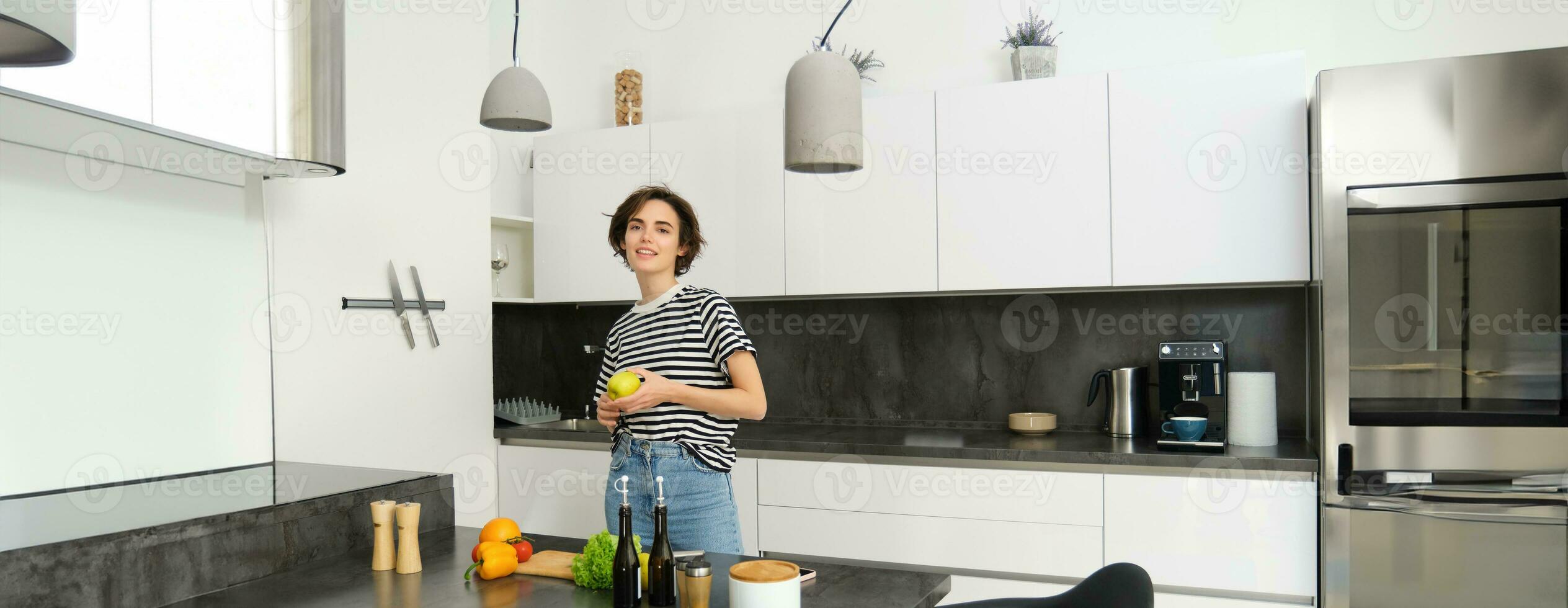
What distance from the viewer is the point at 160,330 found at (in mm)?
2328

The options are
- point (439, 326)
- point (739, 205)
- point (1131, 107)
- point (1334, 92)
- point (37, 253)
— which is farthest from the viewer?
point (739, 205)

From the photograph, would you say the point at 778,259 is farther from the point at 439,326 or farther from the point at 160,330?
the point at 160,330

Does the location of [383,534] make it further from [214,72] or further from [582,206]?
[582,206]

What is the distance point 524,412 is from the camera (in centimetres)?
362

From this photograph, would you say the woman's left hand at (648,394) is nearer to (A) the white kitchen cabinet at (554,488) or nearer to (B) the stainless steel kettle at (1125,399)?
(A) the white kitchen cabinet at (554,488)

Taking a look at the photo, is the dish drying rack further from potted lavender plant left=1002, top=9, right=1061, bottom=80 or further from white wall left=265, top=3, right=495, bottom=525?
potted lavender plant left=1002, top=9, right=1061, bottom=80

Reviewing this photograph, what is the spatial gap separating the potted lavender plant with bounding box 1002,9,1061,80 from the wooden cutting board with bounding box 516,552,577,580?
2201mm

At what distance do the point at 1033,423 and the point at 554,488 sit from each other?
1.62m

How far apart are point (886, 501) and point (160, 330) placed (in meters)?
1.94

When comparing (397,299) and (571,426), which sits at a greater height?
(397,299)

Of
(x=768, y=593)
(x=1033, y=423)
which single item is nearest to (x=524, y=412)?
(x=1033, y=423)

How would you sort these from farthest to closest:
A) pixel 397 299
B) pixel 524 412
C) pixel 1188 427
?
1. pixel 524 412
2. pixel 397 299
3. pixel 1188 427

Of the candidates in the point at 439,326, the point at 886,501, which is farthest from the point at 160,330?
the point at 886,501

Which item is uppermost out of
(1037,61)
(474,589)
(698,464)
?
(1037,61)
